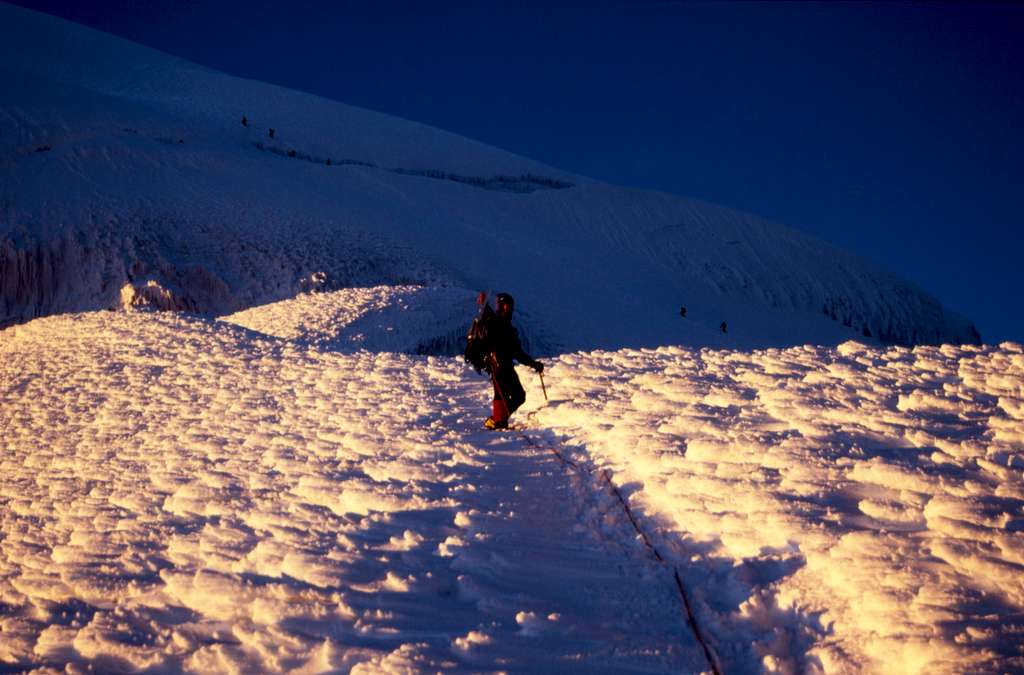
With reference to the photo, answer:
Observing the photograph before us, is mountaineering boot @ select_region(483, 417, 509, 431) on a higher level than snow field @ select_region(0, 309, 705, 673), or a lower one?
higher

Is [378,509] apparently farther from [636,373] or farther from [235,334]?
[235,334]

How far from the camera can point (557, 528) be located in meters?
4.74

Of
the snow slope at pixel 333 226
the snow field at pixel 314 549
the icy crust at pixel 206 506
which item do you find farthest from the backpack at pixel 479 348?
the snow slope at pixel 333 226

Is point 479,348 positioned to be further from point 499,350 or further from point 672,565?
point 672,565

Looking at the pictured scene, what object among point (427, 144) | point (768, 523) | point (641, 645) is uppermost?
point (427, 144)

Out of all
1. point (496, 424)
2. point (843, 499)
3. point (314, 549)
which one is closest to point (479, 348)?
point (496, 424)

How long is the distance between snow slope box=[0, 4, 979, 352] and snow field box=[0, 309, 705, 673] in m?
16.1

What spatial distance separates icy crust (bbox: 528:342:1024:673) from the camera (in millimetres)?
3111

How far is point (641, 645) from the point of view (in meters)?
3.33

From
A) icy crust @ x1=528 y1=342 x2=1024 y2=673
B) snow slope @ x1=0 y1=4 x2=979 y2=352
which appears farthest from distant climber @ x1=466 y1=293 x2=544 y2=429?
→ snow slope @ x1=0 y1=4 x2=979 y2=352

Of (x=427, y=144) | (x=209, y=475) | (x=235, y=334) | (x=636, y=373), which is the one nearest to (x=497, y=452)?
(x=209, y=475)

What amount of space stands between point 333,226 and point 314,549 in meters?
27.1

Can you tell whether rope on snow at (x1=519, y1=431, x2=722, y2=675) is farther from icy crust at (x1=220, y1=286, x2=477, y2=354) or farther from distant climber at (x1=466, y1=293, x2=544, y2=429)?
icy crust at (x1=220, y1=286, x2=477, y2=354)

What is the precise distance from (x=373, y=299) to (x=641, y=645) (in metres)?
17.0
